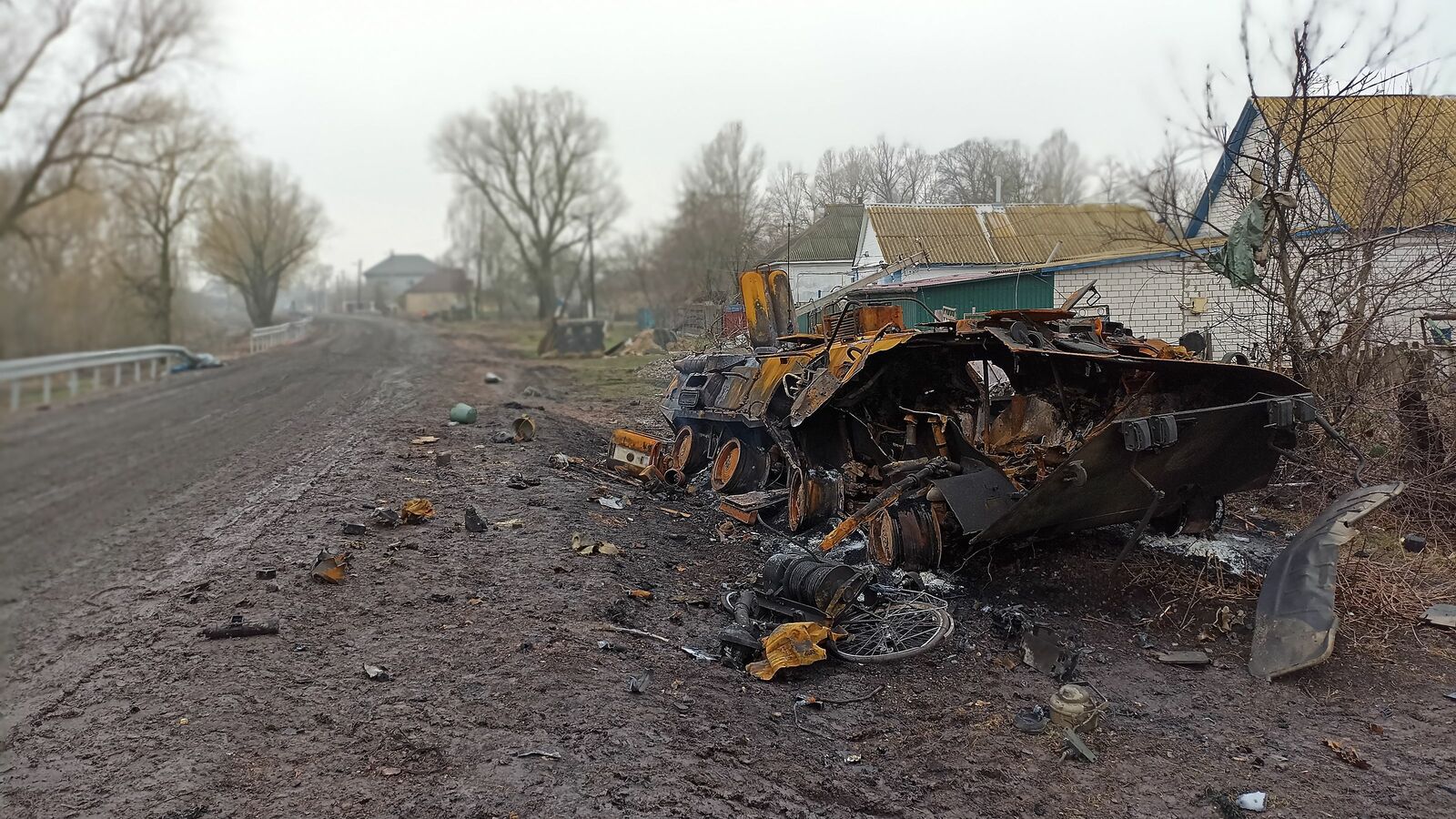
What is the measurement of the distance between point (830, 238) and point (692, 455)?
25.1 feet

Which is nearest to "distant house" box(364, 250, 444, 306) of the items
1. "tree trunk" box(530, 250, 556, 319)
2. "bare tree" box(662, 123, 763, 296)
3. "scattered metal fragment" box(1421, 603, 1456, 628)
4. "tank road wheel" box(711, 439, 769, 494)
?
"tree trunk" box(530, 250, 556, 319)

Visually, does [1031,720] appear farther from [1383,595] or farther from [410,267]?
[410,267]

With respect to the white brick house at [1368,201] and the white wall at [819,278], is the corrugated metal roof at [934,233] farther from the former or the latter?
the white brick house at [1368,201]

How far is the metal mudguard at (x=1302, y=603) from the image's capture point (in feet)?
15.0

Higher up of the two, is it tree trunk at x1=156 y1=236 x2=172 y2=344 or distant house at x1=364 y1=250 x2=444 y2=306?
distant house at x1=364 y1=250 x2=444 y2=306

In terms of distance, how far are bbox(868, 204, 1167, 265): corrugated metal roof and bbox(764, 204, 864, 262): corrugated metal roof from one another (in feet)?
2.43

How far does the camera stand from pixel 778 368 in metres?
8.02

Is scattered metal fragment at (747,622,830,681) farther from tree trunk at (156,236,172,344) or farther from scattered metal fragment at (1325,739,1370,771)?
tree trunk at (156,236,172,344)

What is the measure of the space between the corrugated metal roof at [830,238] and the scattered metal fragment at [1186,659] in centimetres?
1116

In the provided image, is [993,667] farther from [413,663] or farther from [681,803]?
[413,663]

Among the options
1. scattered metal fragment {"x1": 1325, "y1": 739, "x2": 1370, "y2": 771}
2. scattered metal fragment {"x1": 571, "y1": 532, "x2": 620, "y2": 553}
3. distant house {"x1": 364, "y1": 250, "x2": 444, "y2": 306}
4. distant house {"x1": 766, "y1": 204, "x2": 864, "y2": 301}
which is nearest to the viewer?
scattered metal fragment {"x1": 1325, "y1": 739, "x2": 1370, "y2": 771}

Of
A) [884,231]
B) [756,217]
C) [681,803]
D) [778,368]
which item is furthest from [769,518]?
[756,217]

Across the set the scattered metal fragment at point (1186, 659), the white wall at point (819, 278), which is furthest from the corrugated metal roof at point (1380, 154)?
the white wall at point (819, 278)

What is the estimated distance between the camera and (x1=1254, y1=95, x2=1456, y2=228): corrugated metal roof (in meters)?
7.32
